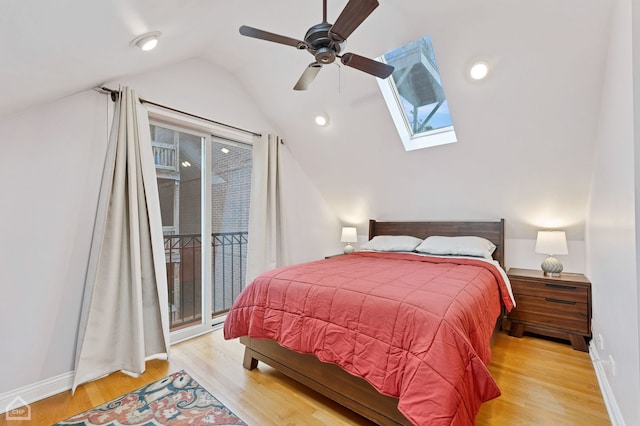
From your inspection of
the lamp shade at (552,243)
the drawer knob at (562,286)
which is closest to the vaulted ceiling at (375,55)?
the lamp shade at (552,243)

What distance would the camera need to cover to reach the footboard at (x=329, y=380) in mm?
1526

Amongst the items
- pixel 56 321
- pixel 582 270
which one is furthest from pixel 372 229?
pixel 56 321

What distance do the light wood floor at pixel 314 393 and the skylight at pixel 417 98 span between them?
2.09 metres

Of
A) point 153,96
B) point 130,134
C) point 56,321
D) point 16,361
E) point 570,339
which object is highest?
point 153,96

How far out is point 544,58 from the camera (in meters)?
2.07

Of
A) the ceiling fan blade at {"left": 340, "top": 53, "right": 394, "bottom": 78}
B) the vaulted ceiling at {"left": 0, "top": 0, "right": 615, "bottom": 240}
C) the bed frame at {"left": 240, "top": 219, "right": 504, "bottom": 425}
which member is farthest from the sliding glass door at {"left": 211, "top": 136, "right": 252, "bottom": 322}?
the ceiling fan blade at {"left": 340, "top": 53, "right": 394, "bottom": 78}

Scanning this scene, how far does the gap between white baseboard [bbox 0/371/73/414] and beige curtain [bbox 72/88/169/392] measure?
130 millimetres

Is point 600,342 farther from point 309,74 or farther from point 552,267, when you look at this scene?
point 309,74

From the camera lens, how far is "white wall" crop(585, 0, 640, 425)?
4.38ft

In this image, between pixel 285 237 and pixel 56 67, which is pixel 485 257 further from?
pixel 56 67

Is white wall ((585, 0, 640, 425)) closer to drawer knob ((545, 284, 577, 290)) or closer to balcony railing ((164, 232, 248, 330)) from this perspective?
drawer knob ((545, 284, 577, 290))

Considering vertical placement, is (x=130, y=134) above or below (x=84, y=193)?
above

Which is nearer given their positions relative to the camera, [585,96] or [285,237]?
[585,96]

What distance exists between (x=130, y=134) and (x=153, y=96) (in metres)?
0.50
